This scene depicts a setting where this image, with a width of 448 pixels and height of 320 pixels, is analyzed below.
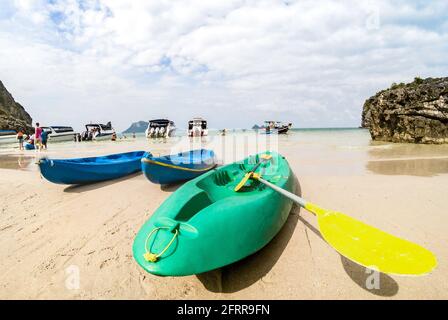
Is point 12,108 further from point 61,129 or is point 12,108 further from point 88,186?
point 88,186

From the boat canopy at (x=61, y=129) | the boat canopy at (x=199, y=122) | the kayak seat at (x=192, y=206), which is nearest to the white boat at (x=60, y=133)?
the boat canopy at (x=61, y=129)

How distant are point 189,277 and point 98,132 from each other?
3703 cm

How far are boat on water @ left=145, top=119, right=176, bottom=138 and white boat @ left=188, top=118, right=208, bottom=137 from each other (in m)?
3.22

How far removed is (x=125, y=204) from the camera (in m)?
5.16

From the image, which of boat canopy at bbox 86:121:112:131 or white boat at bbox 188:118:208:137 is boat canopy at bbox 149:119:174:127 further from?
boat canopy at bbox 86:121:112:131

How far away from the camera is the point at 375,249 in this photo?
7.91 ft

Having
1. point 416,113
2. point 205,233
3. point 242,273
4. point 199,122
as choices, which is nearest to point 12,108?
point 199,122

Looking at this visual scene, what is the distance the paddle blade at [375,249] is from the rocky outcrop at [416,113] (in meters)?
20.3

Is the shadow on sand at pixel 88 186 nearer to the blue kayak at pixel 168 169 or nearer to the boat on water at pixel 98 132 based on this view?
the blue kayak at pixel 168 169

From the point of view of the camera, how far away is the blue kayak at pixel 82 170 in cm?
612

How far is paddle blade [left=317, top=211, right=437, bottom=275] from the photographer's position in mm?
2156

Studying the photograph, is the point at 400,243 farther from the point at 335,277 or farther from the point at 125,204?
the point at 125,204
